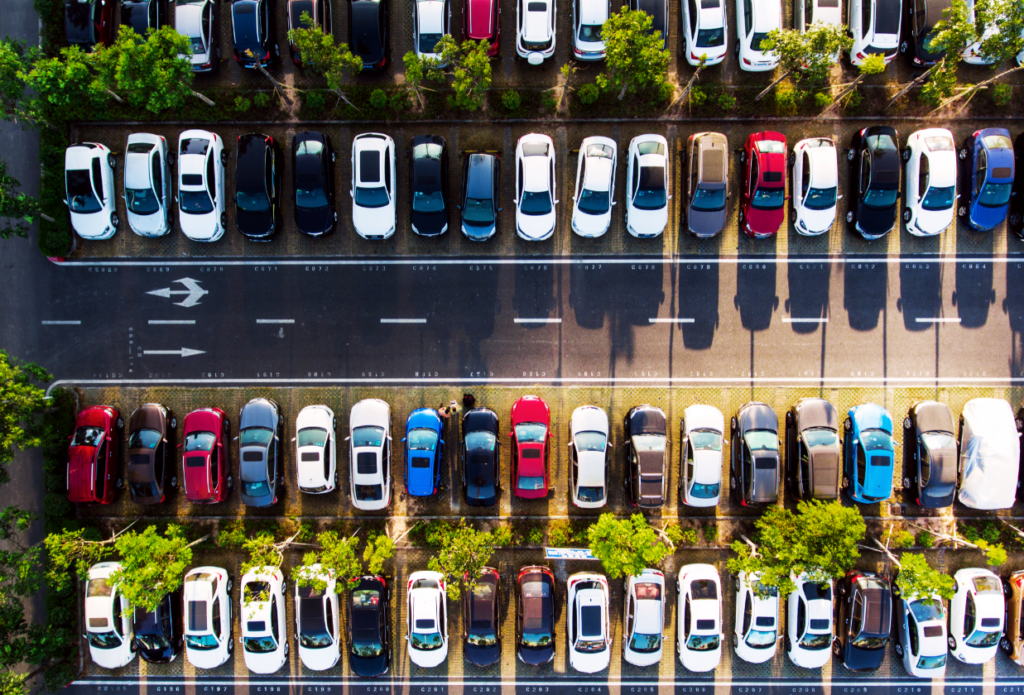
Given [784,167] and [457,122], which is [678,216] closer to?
[784,167]

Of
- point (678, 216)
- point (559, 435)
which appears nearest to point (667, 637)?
point (559, 435)

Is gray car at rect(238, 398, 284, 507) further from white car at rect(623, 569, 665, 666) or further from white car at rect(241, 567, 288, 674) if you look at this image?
white car at rect(623, 569, 665, 666)

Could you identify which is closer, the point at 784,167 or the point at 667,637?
the point at 784,167

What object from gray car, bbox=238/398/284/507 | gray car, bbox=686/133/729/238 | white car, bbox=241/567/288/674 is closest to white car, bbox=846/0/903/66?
gray car, bbox=686/133/729/238

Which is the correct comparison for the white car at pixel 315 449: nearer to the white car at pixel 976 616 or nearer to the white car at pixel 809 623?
the white car at pixel 809 623

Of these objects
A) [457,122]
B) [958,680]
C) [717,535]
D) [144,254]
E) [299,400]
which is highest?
[457,122]

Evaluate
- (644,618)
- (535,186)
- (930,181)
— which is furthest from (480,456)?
(930,181)
